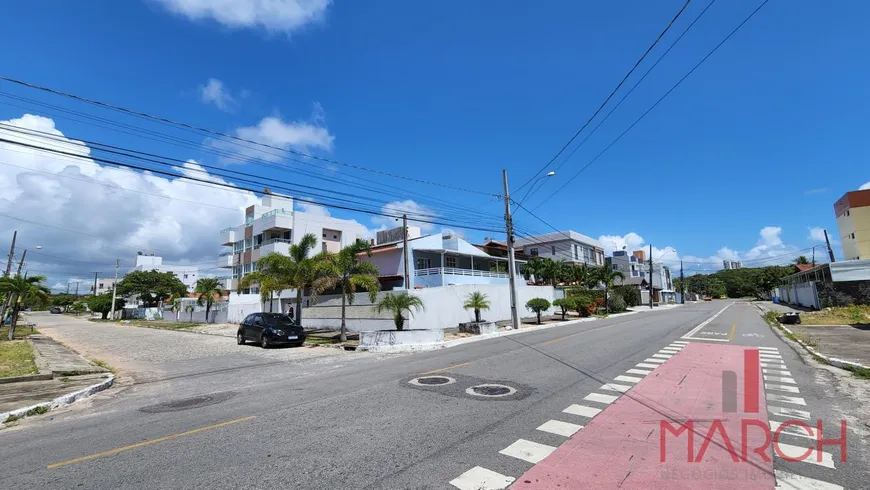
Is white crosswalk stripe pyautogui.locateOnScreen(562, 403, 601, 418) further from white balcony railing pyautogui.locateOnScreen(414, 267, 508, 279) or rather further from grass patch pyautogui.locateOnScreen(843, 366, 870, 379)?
white balcony railing pyautogui.locateOnScreen(414, 267, 508, 279)

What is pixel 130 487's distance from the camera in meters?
4.18

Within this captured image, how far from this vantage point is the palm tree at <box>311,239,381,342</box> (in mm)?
21922

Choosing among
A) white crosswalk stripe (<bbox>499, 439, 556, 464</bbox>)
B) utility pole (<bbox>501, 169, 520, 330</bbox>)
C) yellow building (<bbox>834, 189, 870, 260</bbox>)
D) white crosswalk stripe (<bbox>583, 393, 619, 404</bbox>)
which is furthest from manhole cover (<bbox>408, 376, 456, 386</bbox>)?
yellow building (<bbox>834, 189, 870, 260</bbox>)

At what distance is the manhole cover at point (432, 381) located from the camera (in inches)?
356

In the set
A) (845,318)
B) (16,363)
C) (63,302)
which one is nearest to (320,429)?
(16,363)

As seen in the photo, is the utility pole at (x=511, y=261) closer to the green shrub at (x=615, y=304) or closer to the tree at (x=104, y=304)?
the green shrub at (x=615, y=304)

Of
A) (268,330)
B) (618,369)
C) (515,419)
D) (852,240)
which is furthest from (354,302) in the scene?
(852,240)

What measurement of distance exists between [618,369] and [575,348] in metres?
4.40

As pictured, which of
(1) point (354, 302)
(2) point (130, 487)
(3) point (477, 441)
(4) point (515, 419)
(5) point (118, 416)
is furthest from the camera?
(1) point (354, 302)

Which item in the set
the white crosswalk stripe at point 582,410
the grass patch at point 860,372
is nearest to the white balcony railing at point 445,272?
the grass patch at point 860,372

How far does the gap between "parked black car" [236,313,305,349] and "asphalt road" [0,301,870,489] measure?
7.73 meters

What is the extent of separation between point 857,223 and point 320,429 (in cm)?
5503

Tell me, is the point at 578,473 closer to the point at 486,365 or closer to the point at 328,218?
the point at 486,365

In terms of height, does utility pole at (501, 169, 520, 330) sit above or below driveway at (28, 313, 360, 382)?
above
